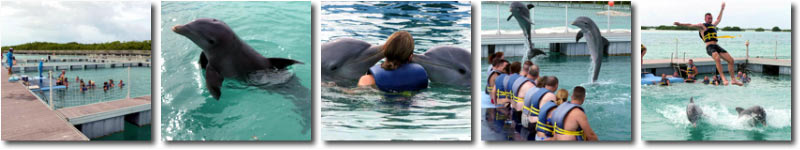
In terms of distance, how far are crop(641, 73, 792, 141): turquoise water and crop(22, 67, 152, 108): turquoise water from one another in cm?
443

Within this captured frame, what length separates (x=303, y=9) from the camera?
4.21m

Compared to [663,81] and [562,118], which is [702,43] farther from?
[562,118]

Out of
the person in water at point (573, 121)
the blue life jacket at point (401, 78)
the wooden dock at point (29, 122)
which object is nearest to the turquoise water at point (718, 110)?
the person in water at point (573, 121)

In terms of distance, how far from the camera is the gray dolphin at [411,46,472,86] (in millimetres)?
4055

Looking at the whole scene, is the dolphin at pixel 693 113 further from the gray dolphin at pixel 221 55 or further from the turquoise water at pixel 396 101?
the gray dolphin at pixel 221 55

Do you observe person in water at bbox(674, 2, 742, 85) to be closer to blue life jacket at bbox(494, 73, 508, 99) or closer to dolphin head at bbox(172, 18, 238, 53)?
blue life jacket at bbox(494, 73, 508, 99)

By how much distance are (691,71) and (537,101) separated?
4.76 ft

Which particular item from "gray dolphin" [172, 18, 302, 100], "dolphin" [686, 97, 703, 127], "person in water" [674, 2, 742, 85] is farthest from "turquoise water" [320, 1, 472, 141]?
"person in water" [674, 2, 742, 85]

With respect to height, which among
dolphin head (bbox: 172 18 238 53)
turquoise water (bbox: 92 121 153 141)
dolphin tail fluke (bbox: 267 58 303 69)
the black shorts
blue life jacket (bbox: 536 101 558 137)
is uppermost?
dolphin head (bbox: 172 18 238 53)

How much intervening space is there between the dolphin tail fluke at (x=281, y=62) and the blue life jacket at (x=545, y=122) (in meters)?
2.10

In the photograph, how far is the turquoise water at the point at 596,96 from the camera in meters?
4.04

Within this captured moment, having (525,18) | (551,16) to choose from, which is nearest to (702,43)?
(551,16)

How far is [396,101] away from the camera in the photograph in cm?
398

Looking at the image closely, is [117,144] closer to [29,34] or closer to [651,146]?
[29,34]
